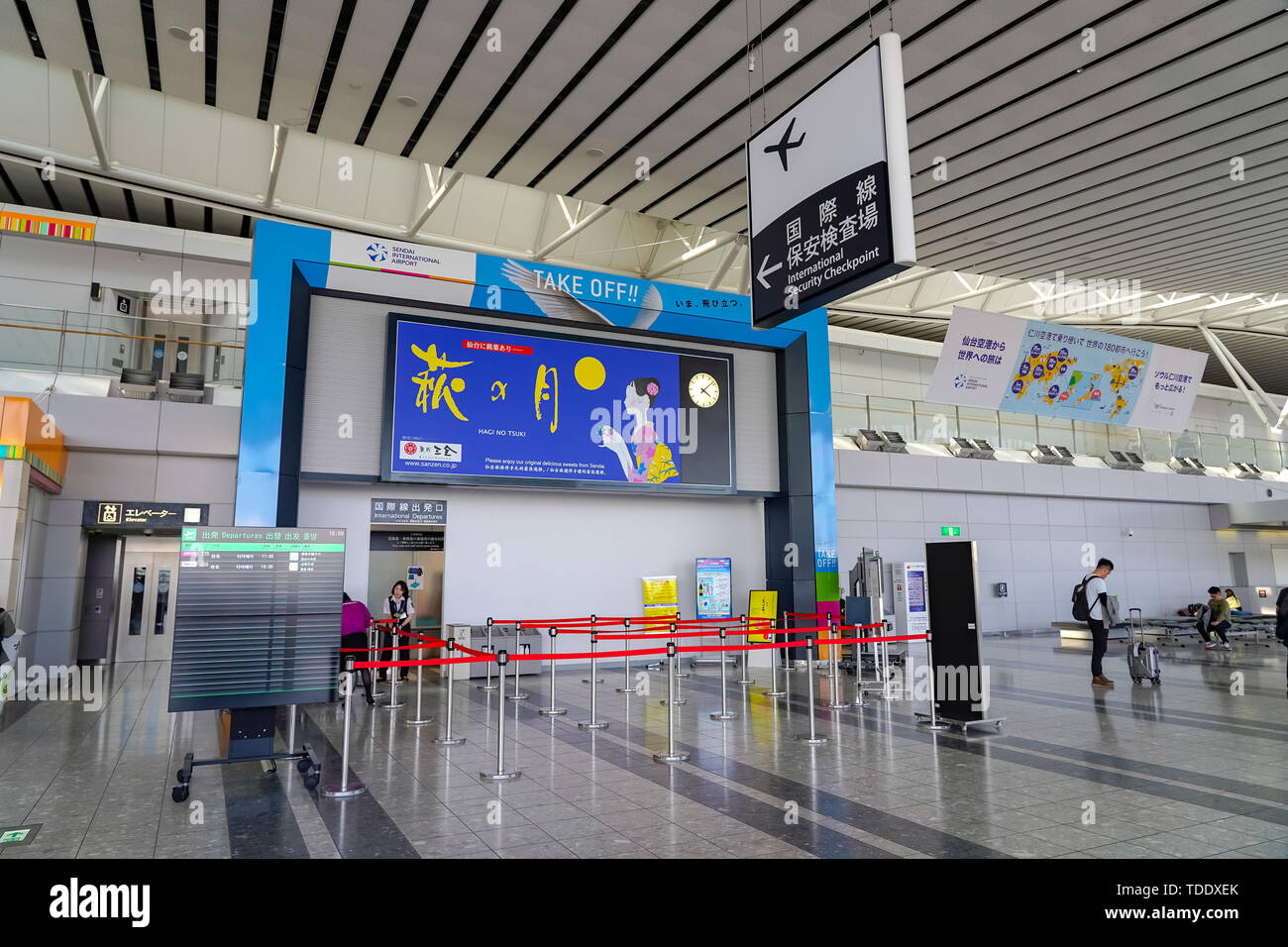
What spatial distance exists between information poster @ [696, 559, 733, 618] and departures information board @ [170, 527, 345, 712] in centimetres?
916

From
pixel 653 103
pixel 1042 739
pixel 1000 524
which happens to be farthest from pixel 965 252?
pixel 1000 524

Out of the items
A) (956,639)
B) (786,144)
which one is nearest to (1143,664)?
(956,639)

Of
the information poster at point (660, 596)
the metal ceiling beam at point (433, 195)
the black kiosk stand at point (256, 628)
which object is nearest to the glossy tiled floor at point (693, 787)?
the black kiosk stand at point (256, 628)

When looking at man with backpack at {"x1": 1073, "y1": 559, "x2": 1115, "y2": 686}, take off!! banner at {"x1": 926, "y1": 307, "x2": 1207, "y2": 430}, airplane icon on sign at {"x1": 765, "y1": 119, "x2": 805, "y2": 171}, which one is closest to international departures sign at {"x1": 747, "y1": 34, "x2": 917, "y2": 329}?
airplane icon on sign at {"x1": 765, "y1": 119, "x2": 805, "y2": 171}

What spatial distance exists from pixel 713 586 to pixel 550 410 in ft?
15.1

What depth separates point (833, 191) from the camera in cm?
539

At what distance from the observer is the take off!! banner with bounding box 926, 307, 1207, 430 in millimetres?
11117

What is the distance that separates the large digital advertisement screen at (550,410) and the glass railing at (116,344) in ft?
11.8

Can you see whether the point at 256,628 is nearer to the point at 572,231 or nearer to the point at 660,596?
the point at 660,596

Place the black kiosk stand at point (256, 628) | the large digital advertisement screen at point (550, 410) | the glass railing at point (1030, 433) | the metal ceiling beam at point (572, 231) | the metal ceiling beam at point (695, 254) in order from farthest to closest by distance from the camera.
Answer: the glass railing at point (1030, 433) < the metal ceiling beam at point (695, 254) < the metal ceiling beam at point (572, 231) < the large digital advertisement screen at point (550, 410) < the black kiosk stand at point (256, 628)

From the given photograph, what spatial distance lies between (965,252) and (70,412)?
548 inches

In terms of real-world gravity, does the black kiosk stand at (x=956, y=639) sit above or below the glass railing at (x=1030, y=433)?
below

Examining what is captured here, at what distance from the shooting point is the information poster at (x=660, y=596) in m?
14.5

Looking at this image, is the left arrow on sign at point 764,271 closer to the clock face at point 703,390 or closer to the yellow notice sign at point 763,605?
the clock face at point 703,390
